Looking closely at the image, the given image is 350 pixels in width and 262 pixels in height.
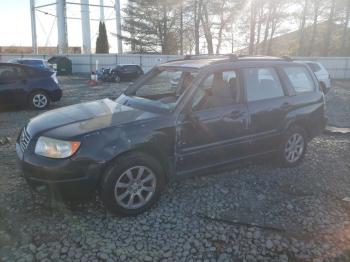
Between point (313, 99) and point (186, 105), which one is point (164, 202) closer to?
point (186, 105)

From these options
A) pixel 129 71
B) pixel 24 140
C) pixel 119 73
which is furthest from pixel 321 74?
pixel 119 73

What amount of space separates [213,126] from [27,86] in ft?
24.4

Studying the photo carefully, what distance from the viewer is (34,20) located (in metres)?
39.3

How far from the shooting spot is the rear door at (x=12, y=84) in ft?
31.7

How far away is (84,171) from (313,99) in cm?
383

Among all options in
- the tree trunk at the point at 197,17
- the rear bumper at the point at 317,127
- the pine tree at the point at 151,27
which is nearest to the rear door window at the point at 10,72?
the rear bumper at the point at 317,127

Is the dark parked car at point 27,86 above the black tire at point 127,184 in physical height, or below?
above

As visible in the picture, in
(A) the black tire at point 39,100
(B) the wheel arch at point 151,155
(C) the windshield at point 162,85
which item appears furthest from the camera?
(A) the black tire at point 39,100

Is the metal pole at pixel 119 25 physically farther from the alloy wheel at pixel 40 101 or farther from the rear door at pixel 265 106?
the rear door at pixel 265 106

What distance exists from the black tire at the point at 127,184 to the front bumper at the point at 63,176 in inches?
5.0

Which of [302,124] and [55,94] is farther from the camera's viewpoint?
[55,94]

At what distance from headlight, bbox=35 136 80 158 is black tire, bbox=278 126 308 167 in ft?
10.1

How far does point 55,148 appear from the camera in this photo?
3.58 metres

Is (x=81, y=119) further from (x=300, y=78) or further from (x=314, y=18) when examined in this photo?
(x=314, y=18)
